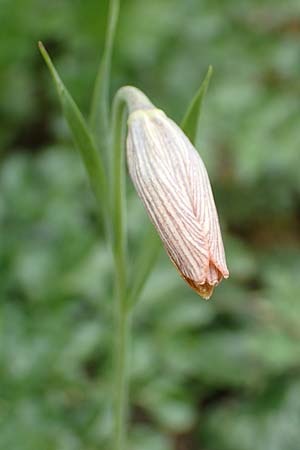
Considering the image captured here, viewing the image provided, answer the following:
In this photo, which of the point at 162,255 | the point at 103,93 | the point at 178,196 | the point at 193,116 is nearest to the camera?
the point at 178,196

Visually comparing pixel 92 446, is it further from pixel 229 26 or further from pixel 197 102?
pixel 229 26

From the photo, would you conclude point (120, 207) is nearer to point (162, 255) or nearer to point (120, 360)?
point (120, 360)

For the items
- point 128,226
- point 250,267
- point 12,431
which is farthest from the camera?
point 250,267

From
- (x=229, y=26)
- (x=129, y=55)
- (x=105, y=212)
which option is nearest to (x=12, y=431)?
(x=105, y=212)

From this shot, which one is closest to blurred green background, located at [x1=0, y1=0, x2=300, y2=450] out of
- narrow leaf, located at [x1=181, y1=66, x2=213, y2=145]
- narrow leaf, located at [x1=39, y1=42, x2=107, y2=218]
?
narrow leaf, located at [x1=39, y1=42, x2=107, y2=218]

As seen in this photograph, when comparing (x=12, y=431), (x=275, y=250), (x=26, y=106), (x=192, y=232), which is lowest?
(x=275, y=250)

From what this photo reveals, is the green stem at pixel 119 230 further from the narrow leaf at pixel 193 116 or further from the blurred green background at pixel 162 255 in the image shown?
the blurred green background at pixel 162 255

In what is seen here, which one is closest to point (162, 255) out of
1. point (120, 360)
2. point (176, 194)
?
point (120, 360)
